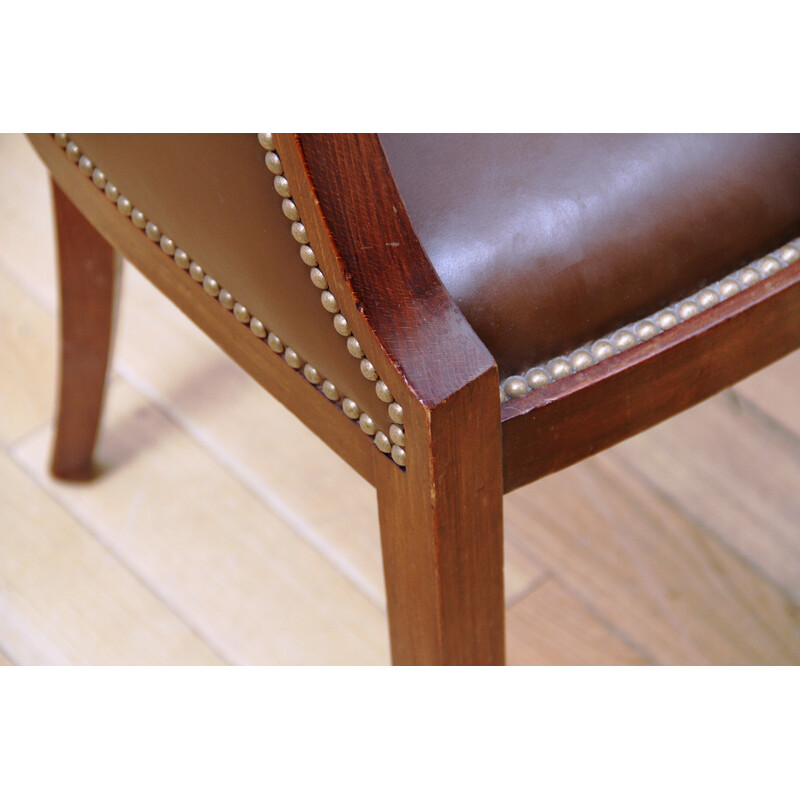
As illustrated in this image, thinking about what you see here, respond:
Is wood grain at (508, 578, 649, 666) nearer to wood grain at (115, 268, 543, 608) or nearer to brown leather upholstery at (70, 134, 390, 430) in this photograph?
wood grain at (115, 268, 543, 608)

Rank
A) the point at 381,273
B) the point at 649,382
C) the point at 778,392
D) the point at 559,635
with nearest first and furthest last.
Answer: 1. the point at 381,273
2. the point at 649,382
3. the point at 559,635
4. the point at 778,392

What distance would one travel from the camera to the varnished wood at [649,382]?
1.61 feet

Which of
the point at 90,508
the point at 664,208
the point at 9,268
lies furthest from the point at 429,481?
the point at 9,268

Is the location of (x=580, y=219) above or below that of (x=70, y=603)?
above

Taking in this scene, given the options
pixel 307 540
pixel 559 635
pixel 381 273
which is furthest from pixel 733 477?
pixel 381 273

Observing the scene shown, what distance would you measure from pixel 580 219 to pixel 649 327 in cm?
6

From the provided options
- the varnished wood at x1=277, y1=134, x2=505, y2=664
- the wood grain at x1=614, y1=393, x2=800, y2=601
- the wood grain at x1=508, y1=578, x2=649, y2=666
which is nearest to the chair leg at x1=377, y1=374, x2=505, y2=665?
the varnished wood at x1=277, y1=134, x2=505, y2=664

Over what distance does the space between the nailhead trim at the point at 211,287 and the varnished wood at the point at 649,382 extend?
7cm

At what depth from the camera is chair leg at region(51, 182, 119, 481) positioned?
0.80 metres

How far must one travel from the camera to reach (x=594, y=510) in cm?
92

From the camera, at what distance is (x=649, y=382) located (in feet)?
1.70

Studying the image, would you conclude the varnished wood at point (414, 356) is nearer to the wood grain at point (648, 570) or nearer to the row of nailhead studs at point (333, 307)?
the row of nailhead studs at point (333, 307)

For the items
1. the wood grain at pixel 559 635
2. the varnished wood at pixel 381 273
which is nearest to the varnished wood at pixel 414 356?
the varnished wood at pixel 381 273

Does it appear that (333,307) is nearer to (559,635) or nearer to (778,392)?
(559,635)
